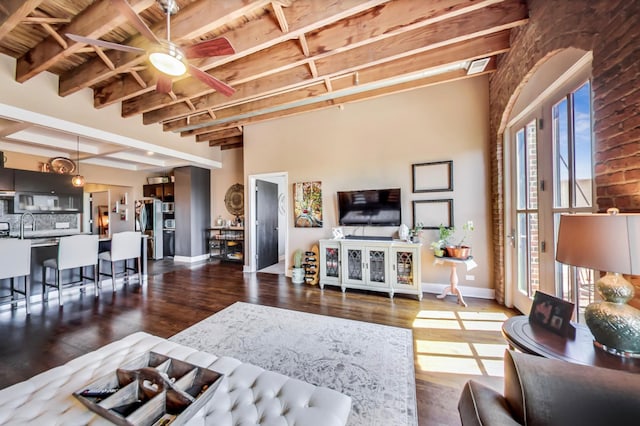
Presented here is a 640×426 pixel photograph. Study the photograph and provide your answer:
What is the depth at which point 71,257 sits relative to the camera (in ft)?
11.3

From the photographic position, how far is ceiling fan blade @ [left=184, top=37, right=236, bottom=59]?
1.94m

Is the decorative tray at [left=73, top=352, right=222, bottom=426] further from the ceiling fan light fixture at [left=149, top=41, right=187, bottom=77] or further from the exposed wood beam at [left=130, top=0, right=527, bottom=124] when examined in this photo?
the exposed wood beam at [left=130, top=0, right=527, bottom=124]

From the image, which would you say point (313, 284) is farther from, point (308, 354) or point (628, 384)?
point (628, 384)

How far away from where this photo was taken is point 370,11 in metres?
2.38

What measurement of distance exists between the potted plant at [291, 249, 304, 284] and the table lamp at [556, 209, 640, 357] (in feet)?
12.2

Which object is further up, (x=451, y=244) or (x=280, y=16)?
(x=280, y=16)

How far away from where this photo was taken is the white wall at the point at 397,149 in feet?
11.6

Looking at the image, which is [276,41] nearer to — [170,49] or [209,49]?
[209,49]

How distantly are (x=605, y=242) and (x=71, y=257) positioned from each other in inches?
218

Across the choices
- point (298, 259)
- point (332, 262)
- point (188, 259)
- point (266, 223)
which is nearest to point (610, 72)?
point (332, 262)

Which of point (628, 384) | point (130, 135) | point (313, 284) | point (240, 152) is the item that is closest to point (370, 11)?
point (628, 384)

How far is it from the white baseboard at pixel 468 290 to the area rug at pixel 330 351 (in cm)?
140

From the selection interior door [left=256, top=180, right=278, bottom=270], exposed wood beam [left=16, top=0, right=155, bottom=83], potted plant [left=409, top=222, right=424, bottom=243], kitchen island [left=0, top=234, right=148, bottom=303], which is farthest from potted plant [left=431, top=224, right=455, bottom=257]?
kitchen island [left=0, top=234, right=148, bottom=303]

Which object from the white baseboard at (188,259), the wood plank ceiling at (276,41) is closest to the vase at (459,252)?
the wood plank ceiling at (276,41)
